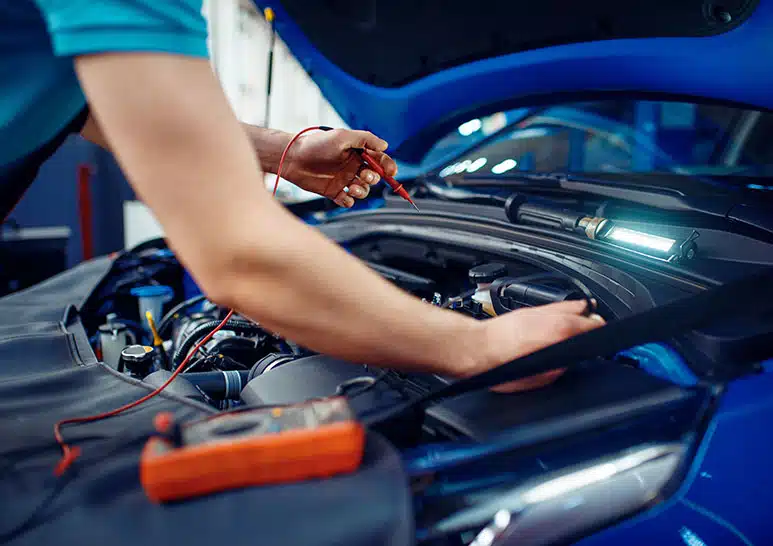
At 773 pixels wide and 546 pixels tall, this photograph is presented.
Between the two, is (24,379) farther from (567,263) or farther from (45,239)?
(45,239)

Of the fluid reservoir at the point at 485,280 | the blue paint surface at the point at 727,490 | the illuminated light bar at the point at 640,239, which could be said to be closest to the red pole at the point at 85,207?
the fluid reservoir at the point at 485,280

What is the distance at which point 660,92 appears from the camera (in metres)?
1.21

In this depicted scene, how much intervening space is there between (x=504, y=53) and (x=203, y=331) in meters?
0.90

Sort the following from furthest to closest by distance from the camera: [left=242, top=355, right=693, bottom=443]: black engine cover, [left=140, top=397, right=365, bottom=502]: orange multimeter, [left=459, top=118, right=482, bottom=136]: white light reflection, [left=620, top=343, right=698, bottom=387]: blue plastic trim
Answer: [left=459, top=118, right=482, bottom=136]: white light reflection < [left=620, top=343, right=698, bottom=387]: blue plastic trim < [left=242, top=355, right=693, bottom=443]: black engine cover < [left=140, top=397, right=365, bottom=502]: orange multimeter

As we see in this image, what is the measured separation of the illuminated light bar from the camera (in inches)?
37.9

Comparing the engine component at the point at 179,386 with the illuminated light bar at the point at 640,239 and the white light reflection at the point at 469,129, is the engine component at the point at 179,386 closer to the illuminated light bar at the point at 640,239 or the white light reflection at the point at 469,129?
the illuminated light bar at the point at 640,239

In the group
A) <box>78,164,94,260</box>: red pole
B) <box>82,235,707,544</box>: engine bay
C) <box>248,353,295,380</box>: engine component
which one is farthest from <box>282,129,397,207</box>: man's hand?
<box>78,164,94,260</box>: red pole

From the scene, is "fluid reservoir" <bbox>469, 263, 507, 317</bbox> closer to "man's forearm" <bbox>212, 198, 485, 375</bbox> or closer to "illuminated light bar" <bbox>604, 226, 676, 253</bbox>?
"illuminated light bar" <bbox>604, 226, 676, 253</bbox>

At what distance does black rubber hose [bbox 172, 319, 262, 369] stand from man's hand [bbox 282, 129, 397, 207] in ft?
0.98

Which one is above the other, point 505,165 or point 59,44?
point 59,44

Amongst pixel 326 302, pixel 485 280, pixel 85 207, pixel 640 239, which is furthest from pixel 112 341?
pixel 85 207

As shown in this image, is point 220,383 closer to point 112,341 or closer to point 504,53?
point 112,341

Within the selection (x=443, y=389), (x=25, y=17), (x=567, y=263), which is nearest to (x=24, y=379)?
(x=25, y=17)

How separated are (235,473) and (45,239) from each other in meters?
3.72
